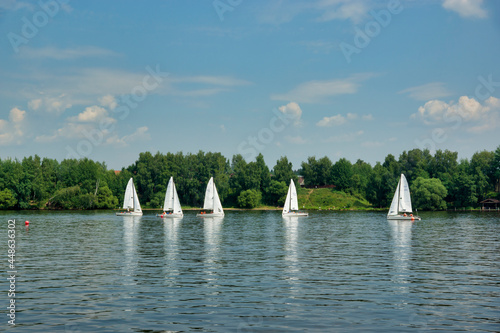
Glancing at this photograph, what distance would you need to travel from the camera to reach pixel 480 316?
853 inches

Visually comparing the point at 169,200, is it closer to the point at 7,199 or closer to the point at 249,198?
the point at 249,198

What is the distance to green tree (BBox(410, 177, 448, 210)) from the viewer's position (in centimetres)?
16612

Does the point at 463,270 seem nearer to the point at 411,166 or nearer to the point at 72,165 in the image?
the point at 411,166

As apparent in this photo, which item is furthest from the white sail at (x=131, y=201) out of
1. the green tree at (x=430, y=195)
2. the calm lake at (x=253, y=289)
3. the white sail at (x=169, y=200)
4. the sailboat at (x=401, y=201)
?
the green tree at (x=430, y=195)

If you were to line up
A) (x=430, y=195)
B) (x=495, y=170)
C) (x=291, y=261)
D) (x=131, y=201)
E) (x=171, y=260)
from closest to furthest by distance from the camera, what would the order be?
(x=291, y=261) < (x=171, y=260) < (x=131, y=201) < (x=430, y=195) < (x=495, y=170)

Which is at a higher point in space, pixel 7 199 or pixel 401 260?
pixel 7 199

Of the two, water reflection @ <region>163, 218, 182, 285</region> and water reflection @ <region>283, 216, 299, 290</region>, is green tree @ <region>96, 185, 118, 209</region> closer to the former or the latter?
water reflection @ <region>163, 218, 182, 285</region>

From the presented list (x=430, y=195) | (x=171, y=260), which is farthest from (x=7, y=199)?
(x=171, y=260)

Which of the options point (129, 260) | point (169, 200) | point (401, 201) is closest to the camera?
point (129, 260)

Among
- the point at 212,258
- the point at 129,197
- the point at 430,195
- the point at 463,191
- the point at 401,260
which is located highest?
the point at 463,191

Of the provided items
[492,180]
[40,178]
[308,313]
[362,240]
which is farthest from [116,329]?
[492,180]

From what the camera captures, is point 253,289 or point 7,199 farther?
point 7,199

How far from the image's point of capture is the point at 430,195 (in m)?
166

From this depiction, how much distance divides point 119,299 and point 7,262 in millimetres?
17354
